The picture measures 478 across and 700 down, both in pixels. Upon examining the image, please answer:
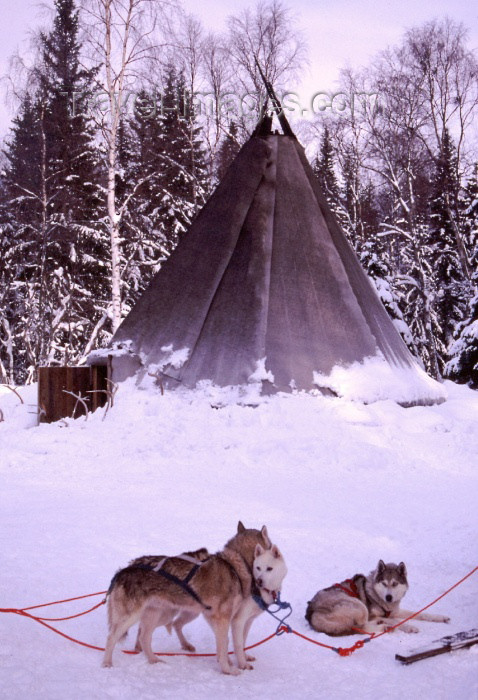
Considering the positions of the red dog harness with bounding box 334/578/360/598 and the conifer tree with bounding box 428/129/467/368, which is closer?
the red dog harness with bounding box 334/578/360/598

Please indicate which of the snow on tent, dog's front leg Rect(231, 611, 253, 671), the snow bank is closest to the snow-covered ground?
dog's front leg Rect(231, 611, 253, 671)

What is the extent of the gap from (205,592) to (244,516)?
3068 millimetres

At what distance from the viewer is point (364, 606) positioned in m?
3.96

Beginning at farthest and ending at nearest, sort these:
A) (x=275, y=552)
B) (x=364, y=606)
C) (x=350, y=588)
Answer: (x=350, y=588) → (x=364, y=606) → (x=275, y=552)

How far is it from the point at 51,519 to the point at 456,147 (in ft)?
58.8

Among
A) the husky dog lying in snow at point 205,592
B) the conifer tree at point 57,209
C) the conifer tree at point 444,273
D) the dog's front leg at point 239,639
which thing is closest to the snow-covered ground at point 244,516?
the dog's front leg at point 239,639

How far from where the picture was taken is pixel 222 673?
127 inches

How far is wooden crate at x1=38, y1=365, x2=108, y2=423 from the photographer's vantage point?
11242mm

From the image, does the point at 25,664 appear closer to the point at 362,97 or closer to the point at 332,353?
the point at 332,353

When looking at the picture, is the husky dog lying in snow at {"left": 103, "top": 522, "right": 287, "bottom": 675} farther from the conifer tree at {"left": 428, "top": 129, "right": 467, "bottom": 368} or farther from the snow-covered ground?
the conifer tree at {"left": 428, "top": 129, "right": 467, "bottom": 368}

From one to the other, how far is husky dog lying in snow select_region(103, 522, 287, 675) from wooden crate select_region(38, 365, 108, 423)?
25.9 ft

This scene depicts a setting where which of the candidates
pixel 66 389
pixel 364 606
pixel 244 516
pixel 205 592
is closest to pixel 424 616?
pixel 364 606

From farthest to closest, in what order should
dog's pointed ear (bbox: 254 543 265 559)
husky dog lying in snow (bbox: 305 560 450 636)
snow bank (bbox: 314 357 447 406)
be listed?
snow bank (bbox: 314 357 447 406) → husky dog lying in snow (bbox: 305 560 450 636) → dog's pointed ear (bbox: 254 543 265 559)

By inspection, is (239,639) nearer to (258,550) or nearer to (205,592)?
(205,592)
